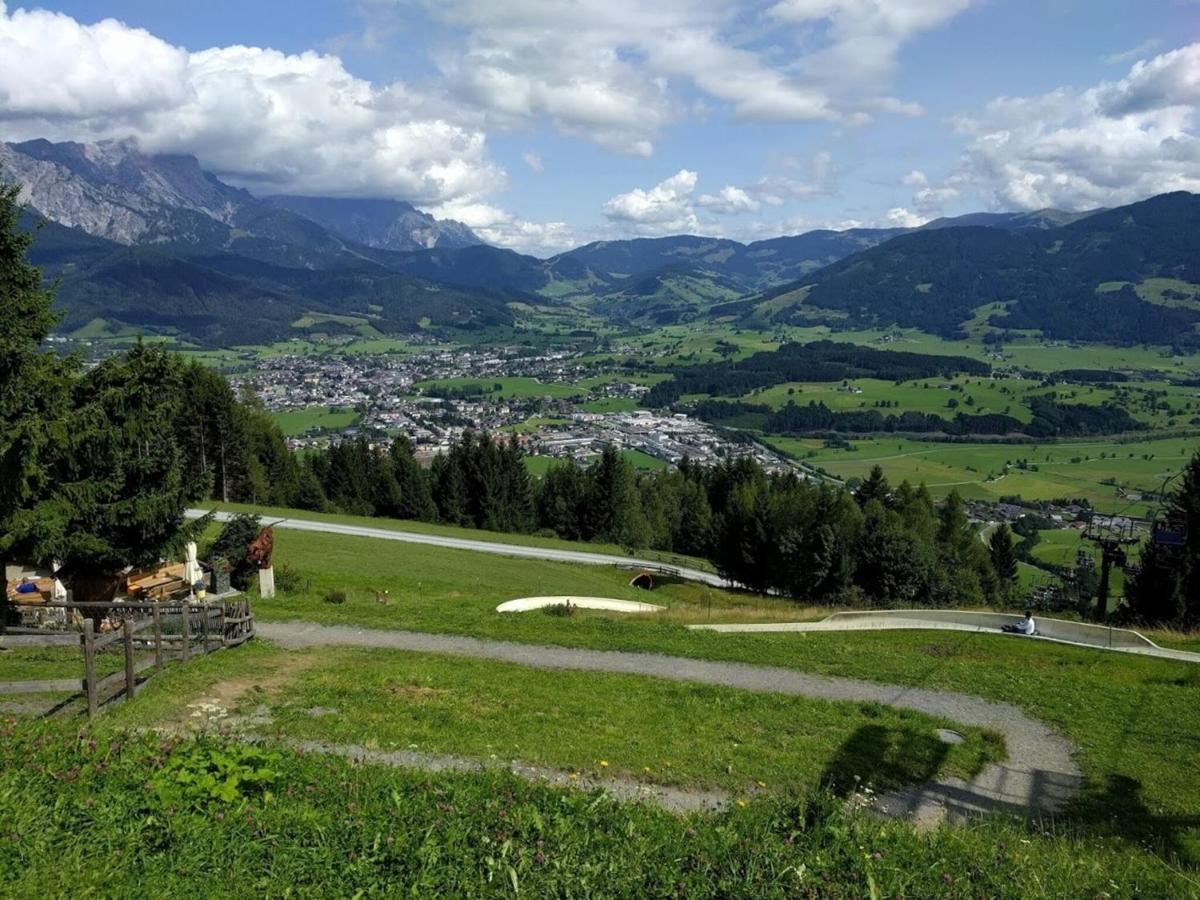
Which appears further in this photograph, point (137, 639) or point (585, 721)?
point (137, 639)

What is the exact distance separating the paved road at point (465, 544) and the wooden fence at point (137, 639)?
23.9m

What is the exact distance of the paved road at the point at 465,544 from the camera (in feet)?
139

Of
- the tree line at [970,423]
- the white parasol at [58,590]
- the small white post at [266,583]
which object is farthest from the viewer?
the tree line at [970,423]

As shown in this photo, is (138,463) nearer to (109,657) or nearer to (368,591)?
(109,657)

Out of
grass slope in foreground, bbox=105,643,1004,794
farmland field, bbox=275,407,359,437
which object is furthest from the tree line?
grass slope in foreground, bbox=105,643,1004,794

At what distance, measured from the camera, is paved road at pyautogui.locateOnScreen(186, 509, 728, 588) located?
139ft

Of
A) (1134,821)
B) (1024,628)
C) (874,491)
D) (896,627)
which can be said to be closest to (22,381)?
(1134,821)

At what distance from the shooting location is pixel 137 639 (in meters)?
14.3

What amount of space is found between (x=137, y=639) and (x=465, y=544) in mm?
31806

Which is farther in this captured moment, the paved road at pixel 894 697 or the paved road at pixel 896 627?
the paved road at pixel 896 627

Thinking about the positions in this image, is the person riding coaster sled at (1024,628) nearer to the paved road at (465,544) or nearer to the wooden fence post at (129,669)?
the paved road at (465,544)

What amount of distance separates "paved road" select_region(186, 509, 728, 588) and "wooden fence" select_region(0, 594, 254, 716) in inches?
942

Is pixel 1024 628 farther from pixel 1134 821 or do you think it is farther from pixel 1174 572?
pixel 1174 572

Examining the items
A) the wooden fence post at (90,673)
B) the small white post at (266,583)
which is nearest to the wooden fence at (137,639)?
the wooden fence post at (90,673)
